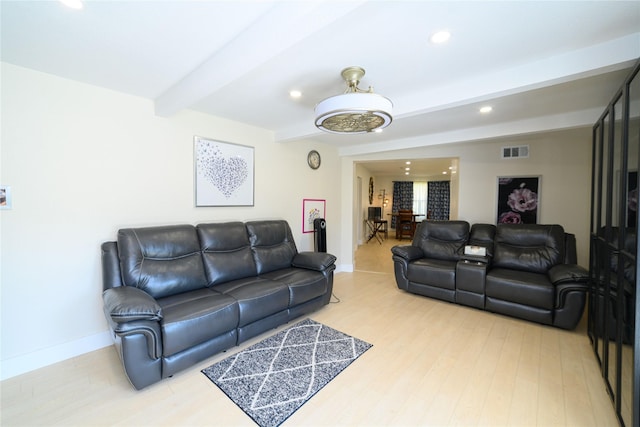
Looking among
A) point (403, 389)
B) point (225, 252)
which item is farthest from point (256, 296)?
point (403, 389)

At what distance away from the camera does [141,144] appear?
2.65 metres

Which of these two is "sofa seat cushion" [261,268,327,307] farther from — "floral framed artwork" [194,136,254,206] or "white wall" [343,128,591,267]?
"white wall" [343,128,591,267]

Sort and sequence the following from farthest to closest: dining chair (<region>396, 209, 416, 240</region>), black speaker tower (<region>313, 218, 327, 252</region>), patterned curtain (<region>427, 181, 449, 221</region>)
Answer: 1. patterned curtain (<region>427, 181, 449, 221</region>)
2. dining chair (<region>396, 209, 416, 240</region>)
3. black speaker tower (<region>313, 218, 327, 252</region>)

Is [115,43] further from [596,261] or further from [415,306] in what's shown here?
[596,261]

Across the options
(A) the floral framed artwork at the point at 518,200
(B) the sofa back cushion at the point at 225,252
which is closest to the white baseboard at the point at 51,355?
(B) the sofa back cushion at the point at 225,252

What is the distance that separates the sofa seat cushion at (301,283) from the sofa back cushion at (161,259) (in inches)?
31.4

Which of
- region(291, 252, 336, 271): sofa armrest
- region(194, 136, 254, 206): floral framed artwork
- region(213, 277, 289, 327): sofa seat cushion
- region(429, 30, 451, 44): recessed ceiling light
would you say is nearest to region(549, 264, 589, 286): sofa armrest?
region(291, 252, 336, 271): sofa armrest

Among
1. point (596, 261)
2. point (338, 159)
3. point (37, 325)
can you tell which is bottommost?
point (37, 325)

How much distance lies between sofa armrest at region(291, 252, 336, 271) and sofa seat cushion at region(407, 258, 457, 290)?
1.22m

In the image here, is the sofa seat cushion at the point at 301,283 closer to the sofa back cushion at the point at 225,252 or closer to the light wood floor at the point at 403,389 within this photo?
the sofa back cushion at the point at 225,252

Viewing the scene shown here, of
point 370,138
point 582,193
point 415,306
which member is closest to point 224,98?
point 370,138

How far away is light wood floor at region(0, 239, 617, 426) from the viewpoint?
1642mm

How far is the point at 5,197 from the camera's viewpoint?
2.00 meters

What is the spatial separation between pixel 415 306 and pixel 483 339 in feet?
2.96
